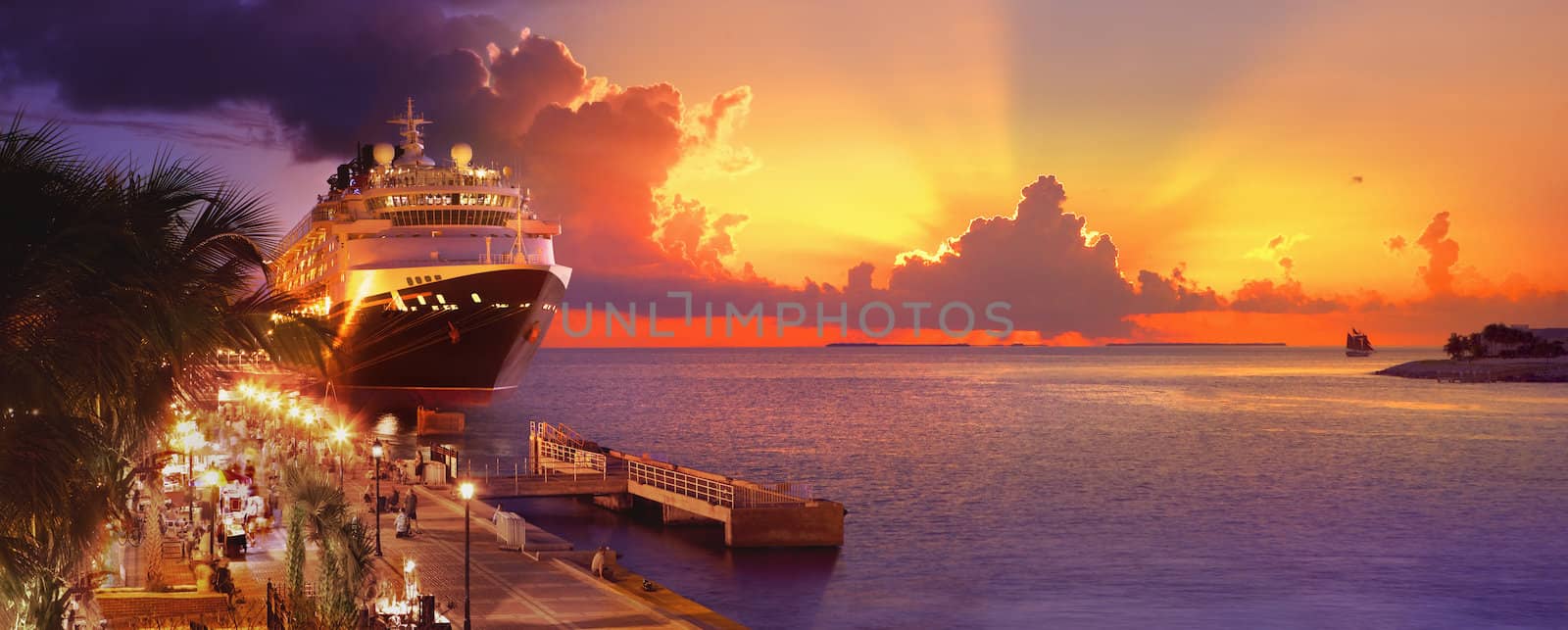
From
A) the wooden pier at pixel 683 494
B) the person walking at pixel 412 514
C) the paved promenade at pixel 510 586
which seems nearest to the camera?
the paved promenade at pixel 510 586

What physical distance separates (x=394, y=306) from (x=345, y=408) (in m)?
25.0

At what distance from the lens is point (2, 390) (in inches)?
446

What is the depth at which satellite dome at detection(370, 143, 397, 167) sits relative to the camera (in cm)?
9831

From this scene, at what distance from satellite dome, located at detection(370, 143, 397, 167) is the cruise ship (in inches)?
313

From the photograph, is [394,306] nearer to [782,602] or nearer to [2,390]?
[782,602]

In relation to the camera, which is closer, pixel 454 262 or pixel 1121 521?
pixel 1121 521

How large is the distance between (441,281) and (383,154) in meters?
25.4

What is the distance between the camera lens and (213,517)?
23.7m

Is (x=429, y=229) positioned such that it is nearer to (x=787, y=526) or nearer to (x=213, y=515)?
(x=787, y=526)

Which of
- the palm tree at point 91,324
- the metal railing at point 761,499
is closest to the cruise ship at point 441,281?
the metal railing at point 761,499

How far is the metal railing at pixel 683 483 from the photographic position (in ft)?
132

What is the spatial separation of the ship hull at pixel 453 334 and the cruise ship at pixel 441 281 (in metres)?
0.08

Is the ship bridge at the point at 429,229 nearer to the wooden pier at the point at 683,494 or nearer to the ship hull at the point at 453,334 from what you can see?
the ship hull at the point at 453,334

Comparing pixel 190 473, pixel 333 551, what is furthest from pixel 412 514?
pixel 333 551
